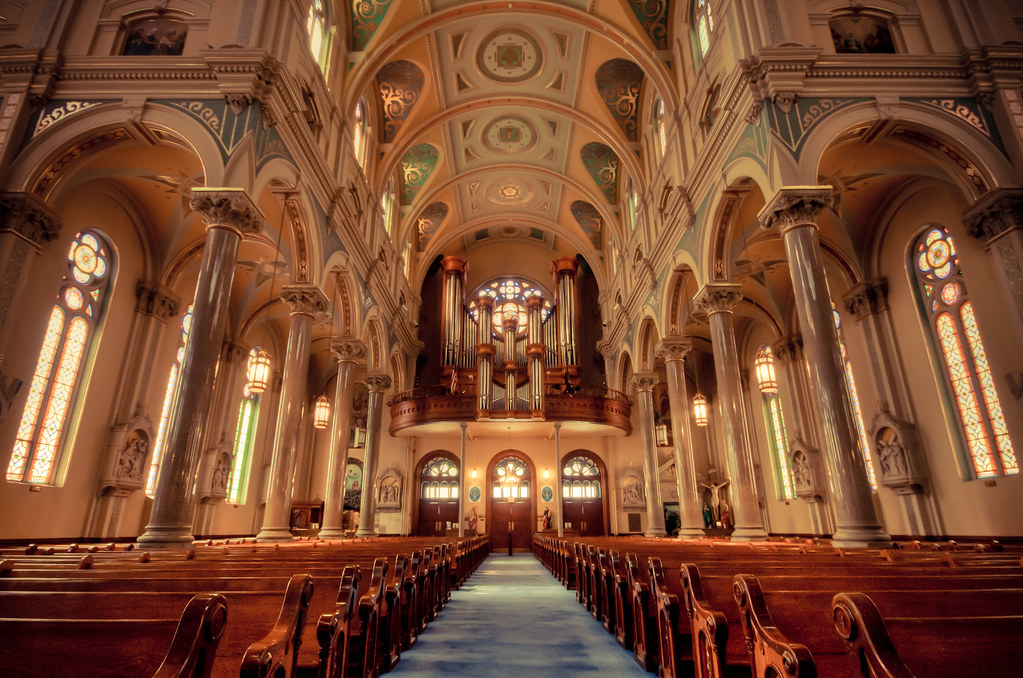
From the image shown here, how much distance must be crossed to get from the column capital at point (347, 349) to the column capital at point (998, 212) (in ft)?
40.7

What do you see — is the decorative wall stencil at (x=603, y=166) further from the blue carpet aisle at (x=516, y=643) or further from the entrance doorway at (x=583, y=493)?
the blue carpet aisle at (x=516, y=643)

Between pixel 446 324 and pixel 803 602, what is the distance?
19.6 metres

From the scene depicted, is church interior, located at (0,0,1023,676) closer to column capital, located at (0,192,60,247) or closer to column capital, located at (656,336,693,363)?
column capital, located at (0,192,60,247)

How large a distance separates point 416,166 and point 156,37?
975 cm

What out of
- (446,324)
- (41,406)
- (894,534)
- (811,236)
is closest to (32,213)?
(41,406)

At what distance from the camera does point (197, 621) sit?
1.47m

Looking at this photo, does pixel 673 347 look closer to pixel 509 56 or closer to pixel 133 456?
pixel 509 56

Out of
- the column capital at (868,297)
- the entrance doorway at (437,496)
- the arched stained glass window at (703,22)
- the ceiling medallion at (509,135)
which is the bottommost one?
the entrance doorway at (437,496)

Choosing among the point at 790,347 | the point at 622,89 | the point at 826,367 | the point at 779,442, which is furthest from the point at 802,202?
the point at 779,442

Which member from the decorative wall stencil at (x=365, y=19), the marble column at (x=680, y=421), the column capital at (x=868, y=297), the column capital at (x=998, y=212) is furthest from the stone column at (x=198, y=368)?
the column capital at (x=868, y=297)

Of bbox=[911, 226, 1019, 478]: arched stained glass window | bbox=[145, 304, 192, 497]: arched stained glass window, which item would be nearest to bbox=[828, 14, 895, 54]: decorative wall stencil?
bbox=[911, 226, 1019, 478]: arched stained glass window

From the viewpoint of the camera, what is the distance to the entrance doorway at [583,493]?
20922 mm

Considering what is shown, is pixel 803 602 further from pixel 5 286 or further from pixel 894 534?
pixel 894 534

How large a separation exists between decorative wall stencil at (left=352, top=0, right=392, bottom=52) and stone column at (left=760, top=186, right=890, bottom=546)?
10462 millimetres
